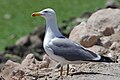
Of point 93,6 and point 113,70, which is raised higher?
point 93,6

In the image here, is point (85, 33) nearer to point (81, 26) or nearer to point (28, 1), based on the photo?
point (81, 26)

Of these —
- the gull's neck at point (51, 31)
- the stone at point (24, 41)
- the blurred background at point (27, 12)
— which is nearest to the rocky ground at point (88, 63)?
the gull's neck at point (51, 31)

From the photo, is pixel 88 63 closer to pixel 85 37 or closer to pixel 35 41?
pixel 85 37

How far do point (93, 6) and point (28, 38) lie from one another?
6243 mm

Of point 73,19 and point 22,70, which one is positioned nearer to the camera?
point 22,70

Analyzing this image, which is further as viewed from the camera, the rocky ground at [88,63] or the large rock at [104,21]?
the large rock at [104,21]

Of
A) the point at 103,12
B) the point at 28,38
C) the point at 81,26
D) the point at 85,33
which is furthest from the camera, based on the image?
the point at 28,38

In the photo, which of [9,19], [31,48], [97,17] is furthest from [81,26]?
[9,19]

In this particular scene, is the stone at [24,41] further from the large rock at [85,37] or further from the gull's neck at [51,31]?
the gull's neck at [51,31]

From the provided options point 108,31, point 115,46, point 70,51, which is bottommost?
point 70,51

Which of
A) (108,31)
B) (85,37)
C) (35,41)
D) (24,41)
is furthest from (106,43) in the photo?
(24,41)

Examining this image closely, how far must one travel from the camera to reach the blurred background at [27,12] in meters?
23.7

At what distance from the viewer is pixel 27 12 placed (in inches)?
1044

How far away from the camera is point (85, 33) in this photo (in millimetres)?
12844
